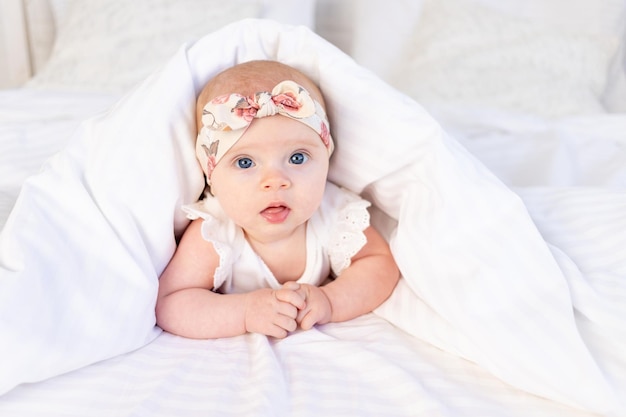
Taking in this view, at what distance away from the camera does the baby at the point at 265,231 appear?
97 centimetres

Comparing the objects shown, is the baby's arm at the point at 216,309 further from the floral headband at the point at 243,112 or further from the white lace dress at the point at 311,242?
the floral headband at the point at 243,112

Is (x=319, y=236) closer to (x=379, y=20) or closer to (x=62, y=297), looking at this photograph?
(x=62, y=297)

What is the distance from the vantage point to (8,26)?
229cm

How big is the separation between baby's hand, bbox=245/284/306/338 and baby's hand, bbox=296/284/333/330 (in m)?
0.01

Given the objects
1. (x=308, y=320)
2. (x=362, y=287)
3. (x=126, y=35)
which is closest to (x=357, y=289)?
(x=362, y=287)

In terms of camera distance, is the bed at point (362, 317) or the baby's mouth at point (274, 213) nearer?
the bed at point (362, 317)

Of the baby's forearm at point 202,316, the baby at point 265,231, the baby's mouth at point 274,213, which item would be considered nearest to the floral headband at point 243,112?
the baby at point 265,231

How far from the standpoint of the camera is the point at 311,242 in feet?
3.66

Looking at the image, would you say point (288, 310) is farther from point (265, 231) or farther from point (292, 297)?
point (265, 231)

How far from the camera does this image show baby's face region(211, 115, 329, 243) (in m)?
0.97

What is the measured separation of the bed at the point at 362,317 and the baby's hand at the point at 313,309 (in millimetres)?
28

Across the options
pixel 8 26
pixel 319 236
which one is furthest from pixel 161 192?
pixel 8 26

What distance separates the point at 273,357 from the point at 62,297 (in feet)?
0.95

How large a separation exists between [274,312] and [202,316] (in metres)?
0.11
